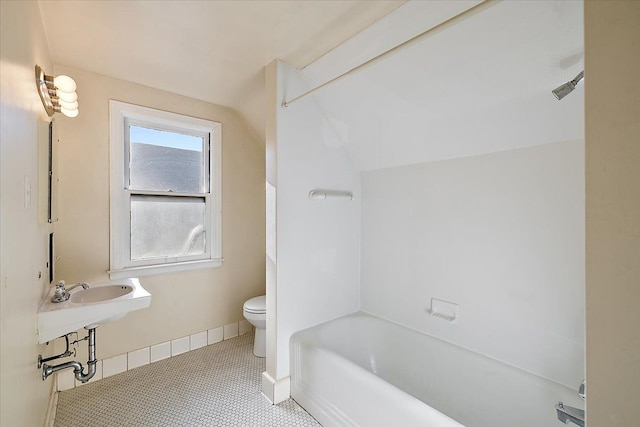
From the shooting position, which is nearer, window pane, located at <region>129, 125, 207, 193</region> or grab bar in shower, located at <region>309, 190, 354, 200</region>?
grab bar in shower, located at <region>309, 190, 354, 200</region>

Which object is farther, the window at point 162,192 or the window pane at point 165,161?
the window pane at point 165,161

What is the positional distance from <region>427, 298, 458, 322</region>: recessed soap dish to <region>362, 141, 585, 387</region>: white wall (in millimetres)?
31

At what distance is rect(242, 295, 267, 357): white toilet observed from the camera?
2.36 metres

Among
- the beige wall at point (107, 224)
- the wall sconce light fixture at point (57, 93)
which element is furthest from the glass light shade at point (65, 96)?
the beige wall at point (107, 224)

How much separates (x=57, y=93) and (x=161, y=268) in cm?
139

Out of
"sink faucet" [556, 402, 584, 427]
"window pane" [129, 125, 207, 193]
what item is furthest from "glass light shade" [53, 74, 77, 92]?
"sink faucet" [556, 402, 584, 427]

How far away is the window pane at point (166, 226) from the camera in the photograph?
2.32 metres

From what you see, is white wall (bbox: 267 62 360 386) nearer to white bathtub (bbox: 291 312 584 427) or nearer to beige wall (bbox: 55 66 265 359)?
white bathtub (bbox: 291 312 584 427)

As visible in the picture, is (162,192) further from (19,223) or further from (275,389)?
(275,389)

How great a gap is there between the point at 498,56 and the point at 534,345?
1481 mm

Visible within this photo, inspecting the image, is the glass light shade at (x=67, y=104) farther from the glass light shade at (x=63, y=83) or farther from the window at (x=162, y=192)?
the window at (x=162, y=192)

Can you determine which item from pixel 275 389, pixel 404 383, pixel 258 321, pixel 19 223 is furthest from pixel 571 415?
pixel 19 223

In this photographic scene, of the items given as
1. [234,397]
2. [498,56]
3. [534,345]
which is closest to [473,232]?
[534,345]

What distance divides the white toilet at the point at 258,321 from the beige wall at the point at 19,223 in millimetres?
1272
